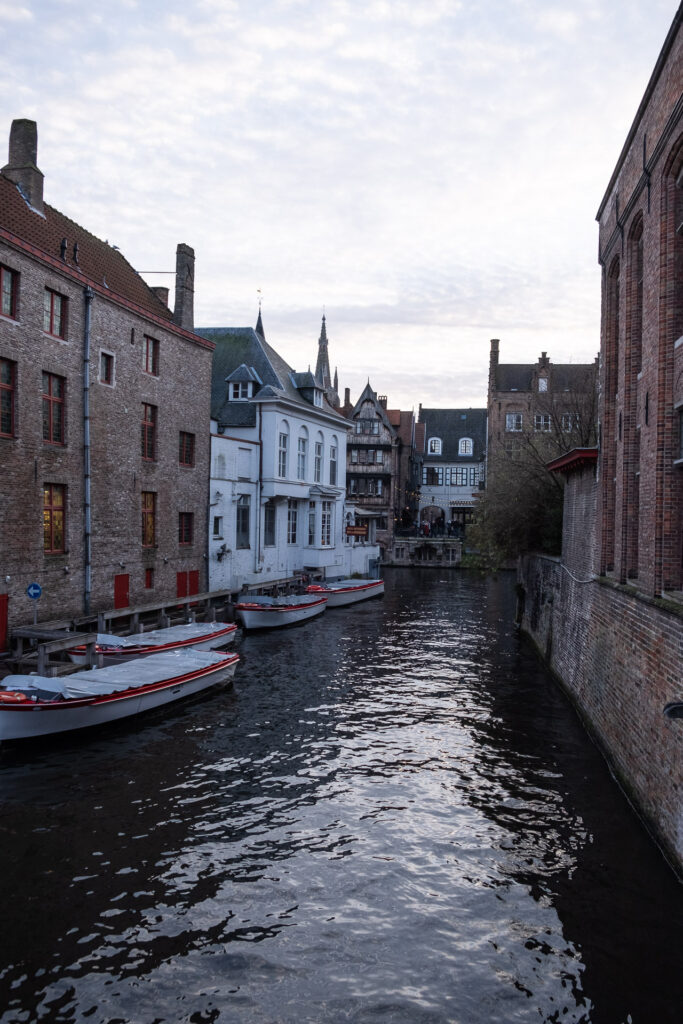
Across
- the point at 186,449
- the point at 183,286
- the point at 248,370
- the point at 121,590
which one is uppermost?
the point at 183,286

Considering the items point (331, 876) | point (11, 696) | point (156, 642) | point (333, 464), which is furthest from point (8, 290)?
point (333, 464)

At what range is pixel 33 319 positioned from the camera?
66.2ft

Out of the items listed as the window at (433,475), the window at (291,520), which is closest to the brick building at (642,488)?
the window at (291,520)

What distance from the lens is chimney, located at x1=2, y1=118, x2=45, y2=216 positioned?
21875mm

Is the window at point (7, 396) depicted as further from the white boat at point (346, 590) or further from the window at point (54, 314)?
the white boat at point (346, 590)

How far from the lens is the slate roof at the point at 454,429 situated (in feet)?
249

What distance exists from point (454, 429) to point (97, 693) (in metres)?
66.0

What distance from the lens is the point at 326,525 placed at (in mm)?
41562

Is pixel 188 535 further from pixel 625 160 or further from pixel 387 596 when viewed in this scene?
pixel 625 160

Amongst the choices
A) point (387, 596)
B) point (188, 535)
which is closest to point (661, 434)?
point (188, 535)

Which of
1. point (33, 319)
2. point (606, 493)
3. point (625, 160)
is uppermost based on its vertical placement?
point (625, 160)

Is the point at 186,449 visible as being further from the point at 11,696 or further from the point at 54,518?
the point at 11,696

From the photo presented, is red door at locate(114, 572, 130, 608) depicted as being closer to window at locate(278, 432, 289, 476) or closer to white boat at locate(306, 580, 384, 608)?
white boat at locate(306, 580, 384, 608)

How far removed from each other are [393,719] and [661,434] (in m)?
8.60
